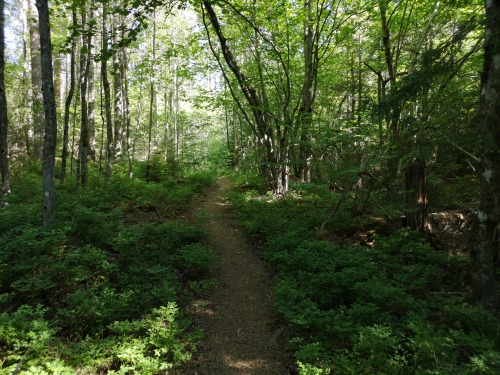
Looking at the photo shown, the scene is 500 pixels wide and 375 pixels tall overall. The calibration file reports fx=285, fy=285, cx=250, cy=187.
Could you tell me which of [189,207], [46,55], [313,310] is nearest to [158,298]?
[313,310]

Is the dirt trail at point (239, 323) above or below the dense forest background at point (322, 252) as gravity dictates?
below

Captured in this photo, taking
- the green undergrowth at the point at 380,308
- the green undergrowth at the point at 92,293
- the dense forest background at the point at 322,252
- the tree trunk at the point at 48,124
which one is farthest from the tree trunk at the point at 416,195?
the tree trunk at the point at 48,124

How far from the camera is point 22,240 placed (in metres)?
5.11

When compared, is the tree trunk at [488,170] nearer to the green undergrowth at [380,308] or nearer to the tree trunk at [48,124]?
the green undergrowth at [380,308]

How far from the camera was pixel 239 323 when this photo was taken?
500 centimetres

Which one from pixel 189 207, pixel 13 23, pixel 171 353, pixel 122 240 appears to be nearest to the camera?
pixel 171 353

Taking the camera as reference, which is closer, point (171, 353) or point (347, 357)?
point (347, 357)

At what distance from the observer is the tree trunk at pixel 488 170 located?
12.9 feet

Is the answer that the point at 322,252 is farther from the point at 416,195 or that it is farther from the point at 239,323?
the point at 416,195

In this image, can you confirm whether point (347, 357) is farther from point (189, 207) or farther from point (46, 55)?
point (189, 207)

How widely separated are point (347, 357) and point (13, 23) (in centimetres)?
2588

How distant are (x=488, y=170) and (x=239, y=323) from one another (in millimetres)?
4625

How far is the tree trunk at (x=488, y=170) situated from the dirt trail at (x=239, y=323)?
325 centimetres

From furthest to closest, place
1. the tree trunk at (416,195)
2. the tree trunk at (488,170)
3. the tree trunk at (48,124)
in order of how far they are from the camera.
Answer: the tree trunk at (416,195) → the tree trunk at (48,124) → the tree trunk at (488,170)
